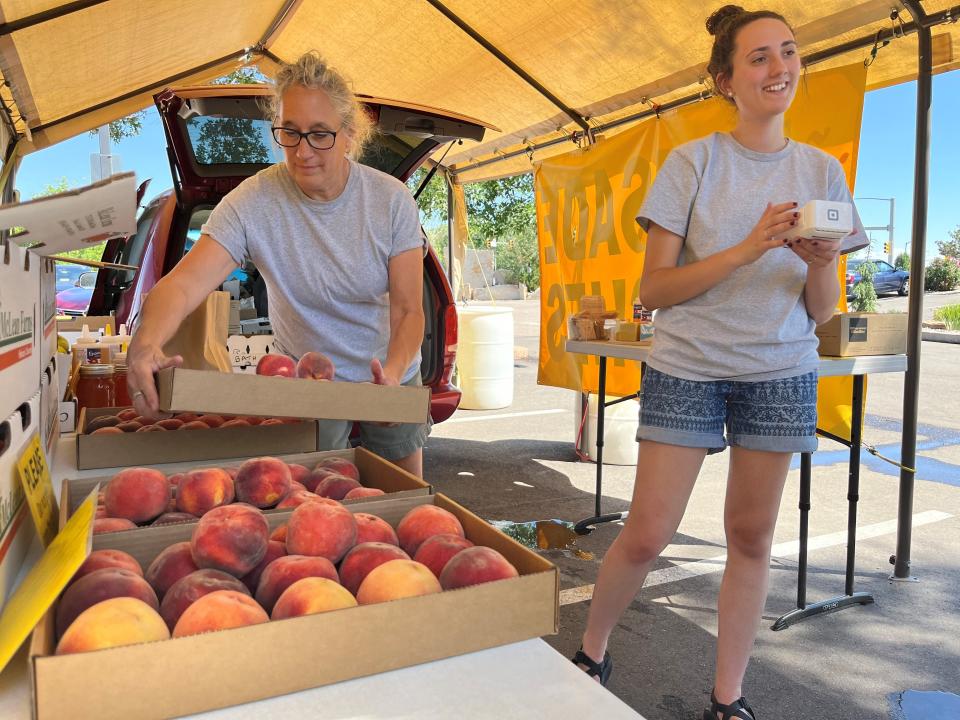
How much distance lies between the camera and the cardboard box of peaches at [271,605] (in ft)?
2.32

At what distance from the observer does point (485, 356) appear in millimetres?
7582

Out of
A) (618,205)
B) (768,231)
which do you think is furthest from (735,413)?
(618,205)

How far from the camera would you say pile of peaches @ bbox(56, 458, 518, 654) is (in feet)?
2.61

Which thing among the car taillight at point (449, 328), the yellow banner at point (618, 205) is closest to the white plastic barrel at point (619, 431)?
the yellow banner at point (618, 205)

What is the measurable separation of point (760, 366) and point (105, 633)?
5.36ft

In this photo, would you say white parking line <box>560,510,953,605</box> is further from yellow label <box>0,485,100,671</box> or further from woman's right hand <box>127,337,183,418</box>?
yellow label <box>0,485,100,671</box>

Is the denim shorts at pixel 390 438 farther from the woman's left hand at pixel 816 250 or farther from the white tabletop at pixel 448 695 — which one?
the white tabletop at pixel 448 695

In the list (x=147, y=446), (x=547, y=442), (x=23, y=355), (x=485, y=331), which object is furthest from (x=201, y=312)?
(x=485, y=331)

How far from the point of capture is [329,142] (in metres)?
1.85

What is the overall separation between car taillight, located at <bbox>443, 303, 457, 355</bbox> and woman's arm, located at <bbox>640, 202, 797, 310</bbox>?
254 cm

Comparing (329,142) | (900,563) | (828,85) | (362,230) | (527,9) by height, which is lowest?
(900,563)

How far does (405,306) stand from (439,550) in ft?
3.62

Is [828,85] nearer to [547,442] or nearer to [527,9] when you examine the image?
[527,9]

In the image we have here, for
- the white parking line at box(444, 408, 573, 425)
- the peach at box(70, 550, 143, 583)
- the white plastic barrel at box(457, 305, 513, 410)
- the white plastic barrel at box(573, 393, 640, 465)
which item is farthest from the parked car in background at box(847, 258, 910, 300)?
the peach at box(70, 550, 143, 583)
